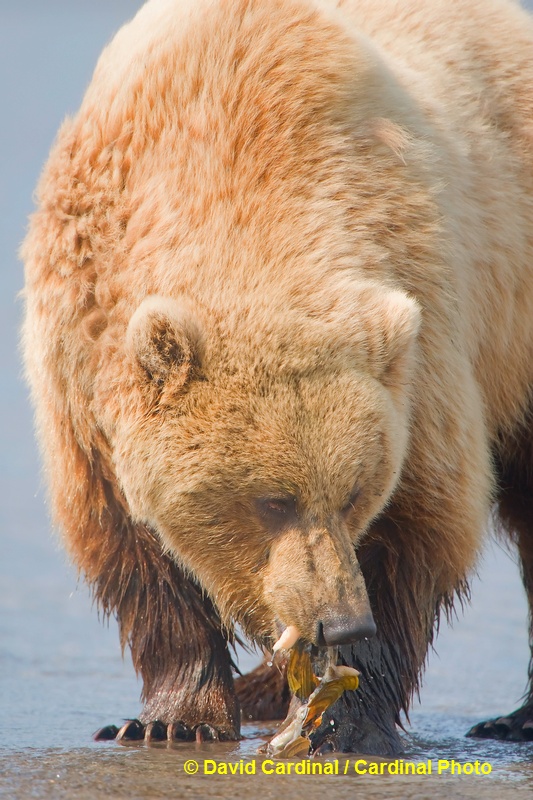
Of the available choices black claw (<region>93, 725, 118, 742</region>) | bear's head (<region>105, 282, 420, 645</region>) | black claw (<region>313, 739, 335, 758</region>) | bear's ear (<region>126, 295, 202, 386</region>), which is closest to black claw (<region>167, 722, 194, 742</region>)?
black claw (<region>93, 725, 118, 742</region>)

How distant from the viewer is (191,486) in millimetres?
5184

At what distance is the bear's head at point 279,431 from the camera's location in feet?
16.6

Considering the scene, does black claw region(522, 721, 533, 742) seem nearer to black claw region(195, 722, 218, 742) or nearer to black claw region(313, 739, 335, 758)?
black claw region(313, 739, 335, 758)

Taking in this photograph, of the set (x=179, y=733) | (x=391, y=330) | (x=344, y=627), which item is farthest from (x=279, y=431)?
(x=179, y=733)

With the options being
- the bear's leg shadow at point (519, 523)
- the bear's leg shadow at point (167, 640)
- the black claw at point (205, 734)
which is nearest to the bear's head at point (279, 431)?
the bear's leg shadow at point (167, 640)

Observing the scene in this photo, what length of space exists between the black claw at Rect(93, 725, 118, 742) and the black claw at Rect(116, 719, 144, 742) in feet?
0.21

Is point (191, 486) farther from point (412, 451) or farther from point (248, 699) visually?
point (248, 699)

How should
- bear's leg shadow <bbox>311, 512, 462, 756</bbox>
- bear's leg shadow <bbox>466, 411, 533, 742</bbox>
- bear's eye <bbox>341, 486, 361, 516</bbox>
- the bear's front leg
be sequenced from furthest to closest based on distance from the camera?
1. bear's leg shadow <bbox>466, 411, 533, 742</bbox>
2. the bear's front leg
3. bear's leg shadow <bbox>311, 512, 462, 756</bbox>
4. bear's eye <bbox>341, 486, 361, 516</bbox>

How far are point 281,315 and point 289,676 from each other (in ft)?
4.96

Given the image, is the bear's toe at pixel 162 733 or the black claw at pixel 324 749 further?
the bear's toe at pixel 162 733

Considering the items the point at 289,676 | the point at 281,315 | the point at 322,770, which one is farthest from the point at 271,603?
the point at 281,315

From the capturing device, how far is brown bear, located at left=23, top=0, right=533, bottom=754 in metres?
5.12

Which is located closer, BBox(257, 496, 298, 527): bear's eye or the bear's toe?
BBox(257, 496, 298, 527): bear's eye

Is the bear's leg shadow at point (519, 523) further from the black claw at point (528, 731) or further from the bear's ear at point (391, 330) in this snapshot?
the bear's ear at point (391, 330)
